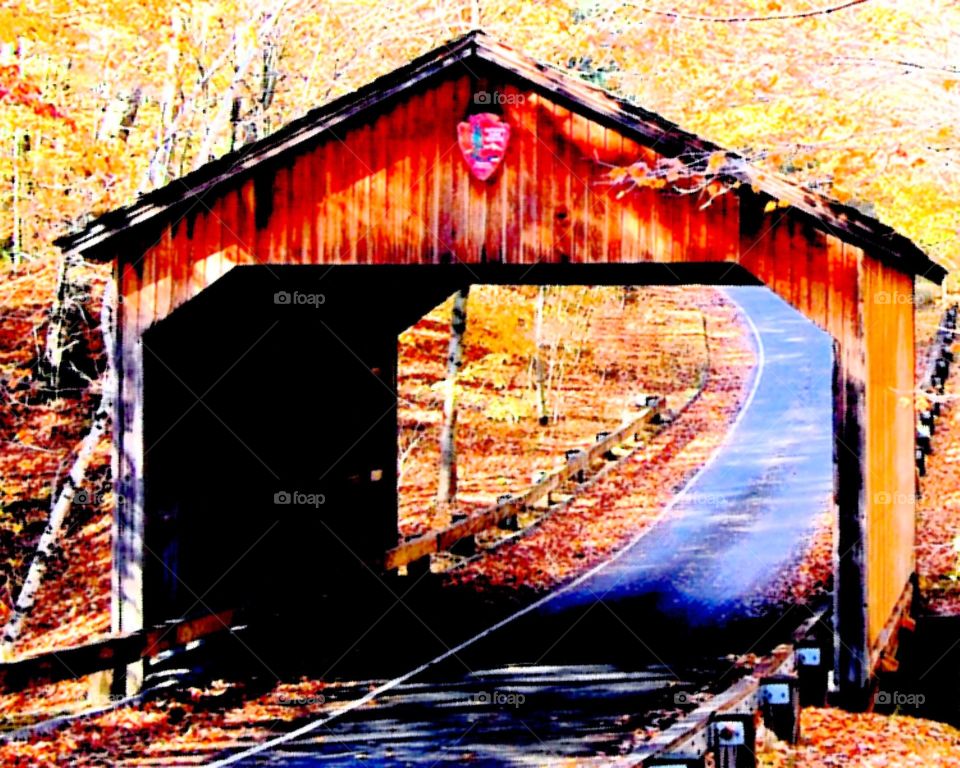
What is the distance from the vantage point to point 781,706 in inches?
335

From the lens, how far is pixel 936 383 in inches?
1013

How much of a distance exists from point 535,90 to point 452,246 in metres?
1.60

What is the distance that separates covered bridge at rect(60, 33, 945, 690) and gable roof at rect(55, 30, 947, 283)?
0.02 meters

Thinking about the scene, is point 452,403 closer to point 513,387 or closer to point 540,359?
point 540,359

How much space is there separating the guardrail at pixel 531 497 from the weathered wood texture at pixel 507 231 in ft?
15.8

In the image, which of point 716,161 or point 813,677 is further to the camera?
point 813,677

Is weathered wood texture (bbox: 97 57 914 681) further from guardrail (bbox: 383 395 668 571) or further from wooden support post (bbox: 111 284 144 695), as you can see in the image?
guardrail (bbox: 383 395 668 571)

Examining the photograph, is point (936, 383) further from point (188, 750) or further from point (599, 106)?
point (188, 750)

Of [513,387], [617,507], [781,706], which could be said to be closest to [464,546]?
[617,507]

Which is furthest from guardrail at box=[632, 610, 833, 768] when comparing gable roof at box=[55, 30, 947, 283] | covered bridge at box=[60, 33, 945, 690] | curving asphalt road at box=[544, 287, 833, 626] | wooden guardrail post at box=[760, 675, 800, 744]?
gable roof at box=[55, 30, 947, 283]

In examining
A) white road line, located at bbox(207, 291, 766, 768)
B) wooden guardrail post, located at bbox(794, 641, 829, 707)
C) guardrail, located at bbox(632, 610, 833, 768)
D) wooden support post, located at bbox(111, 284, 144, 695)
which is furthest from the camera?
wooden support post, located at bbox(111, 284, 144, 695)

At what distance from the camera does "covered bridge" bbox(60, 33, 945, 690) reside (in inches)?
402

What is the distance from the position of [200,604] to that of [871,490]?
6.88m

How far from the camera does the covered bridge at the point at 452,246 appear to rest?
10203mm
